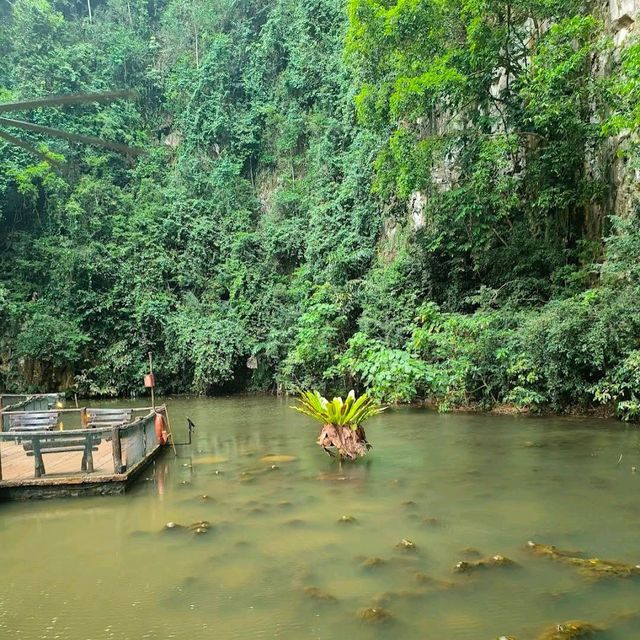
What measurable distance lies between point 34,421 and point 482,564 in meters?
7.66

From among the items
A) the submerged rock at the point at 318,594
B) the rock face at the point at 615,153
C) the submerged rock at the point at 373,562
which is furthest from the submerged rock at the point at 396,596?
the rock face at the point at 615,153

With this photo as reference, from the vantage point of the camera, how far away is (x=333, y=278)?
1888 centimetres

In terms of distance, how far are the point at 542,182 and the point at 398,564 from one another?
11663 millimetres

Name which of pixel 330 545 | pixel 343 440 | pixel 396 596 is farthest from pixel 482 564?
pixel 343 440

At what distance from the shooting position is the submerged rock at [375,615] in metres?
3.60

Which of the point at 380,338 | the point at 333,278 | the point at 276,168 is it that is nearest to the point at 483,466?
the point at 380,338

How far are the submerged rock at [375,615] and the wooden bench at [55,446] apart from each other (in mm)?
4852

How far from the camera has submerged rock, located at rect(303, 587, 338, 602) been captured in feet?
13.0

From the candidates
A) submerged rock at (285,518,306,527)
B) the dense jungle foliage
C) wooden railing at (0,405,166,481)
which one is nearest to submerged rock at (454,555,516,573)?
submerged rock at (285,518,306,527)

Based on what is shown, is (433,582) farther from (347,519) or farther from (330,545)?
(347,519)

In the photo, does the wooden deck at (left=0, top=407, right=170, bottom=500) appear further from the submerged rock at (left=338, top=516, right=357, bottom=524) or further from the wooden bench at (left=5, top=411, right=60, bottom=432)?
the submerged rock at (left=338, top=516, right=357, bottom=524)

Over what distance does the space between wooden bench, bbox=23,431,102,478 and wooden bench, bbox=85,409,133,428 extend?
82.7 inches

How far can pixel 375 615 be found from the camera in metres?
3.66

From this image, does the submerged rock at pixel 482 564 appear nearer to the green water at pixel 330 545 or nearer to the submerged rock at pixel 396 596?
the green water at pixel 330 545
